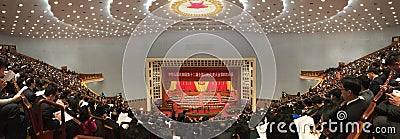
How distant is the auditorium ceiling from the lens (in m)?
12.9

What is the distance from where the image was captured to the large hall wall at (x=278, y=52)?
20938 mm

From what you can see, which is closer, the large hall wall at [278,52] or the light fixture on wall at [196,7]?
the light fixture on wall at [196,7]

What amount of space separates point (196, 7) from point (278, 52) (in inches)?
393

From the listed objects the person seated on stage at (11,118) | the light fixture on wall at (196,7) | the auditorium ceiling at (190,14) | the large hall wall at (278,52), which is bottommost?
the person seated on stage at (11,118)

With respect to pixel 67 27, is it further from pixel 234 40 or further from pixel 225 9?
pixel 234 40

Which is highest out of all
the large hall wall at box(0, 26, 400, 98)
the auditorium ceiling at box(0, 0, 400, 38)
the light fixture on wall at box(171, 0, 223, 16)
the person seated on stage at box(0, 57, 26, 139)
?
the light fixture on wall at box(171, 0, 223, 16)

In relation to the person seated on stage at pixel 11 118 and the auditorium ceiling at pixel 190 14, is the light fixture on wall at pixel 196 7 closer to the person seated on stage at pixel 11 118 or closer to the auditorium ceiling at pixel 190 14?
the auditorium ceiling at pixel 190 14

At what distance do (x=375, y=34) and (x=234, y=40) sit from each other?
957cm

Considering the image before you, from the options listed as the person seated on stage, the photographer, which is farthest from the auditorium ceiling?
the photographer

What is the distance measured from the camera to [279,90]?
24.1m

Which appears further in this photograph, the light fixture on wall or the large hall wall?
the large hall wall

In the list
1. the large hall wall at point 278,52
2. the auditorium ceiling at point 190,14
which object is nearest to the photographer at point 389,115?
the auditorium ceiling at point 190,14

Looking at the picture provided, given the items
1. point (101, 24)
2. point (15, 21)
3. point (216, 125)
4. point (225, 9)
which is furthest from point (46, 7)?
point (216, 125)

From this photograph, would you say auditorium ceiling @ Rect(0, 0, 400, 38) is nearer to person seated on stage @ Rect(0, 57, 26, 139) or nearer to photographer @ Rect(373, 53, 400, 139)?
person seated on stage @ Rect(0, 57, 26, 139)
